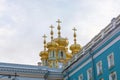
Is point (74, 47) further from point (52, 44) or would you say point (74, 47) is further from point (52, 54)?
point (52, 54)

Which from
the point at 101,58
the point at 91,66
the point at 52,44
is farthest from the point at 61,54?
the point at 101,58

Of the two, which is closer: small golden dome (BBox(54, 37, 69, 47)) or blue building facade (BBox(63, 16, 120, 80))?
blue building facade (BBox(63, 16, 120, 80))

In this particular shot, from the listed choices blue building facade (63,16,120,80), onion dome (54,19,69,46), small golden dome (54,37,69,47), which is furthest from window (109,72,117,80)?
small golden dome (54,37,69,47)

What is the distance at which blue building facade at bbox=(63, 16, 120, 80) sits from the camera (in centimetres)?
3550

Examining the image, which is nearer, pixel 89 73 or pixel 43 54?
pixel 89 73

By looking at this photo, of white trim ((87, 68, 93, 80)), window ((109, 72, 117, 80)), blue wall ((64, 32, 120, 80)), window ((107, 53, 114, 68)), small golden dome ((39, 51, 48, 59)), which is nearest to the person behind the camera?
blue wall ((64, 32, 120, 80))

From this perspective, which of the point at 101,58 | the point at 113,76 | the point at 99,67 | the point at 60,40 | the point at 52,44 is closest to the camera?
the point at 113,76

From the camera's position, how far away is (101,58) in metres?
38.5

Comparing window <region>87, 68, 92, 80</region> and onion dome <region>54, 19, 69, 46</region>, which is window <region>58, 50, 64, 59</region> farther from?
window <region>87, 68, 92, 80</region>

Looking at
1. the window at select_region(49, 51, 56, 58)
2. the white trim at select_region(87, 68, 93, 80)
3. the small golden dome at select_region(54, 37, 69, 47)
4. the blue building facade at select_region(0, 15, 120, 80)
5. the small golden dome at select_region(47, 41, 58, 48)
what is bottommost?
the white trim at select_region(87, 68, 93, 80)

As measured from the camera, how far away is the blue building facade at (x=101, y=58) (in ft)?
116

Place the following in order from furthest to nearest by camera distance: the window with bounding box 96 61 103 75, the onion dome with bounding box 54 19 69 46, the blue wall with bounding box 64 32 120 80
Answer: the onion dome with bounding box 54 19 69 46 → the window with bounding box 96 61 103 75 → the blue wall with bounding box 64 32 120 80

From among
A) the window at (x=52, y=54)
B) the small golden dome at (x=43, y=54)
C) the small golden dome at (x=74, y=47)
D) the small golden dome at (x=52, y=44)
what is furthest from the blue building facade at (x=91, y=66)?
the small golden dome at (x=43, y=54)

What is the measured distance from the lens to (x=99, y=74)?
127ft
